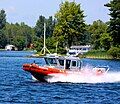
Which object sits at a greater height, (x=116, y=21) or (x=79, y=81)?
(x=116, y=21)

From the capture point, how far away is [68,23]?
166 meters

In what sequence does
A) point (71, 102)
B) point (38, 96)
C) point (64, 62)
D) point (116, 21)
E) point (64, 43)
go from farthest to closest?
point (64, 43)
point (116, 21)
point (64, 62)
point (38, 96)
point (71, 102)

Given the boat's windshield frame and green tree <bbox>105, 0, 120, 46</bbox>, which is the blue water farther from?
green tree <bbox>105, 0, 120, 46</bbox>

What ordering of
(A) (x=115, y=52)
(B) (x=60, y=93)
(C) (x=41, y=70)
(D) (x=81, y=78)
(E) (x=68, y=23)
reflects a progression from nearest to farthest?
1. (B) (x=60, y=93)
2. (C) (x=41, y=70)
3. (D) (x=81, y=78)
4. (A) (x=115, y=52)
5. (E) (x=68, y=23)

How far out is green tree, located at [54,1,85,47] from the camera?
164m

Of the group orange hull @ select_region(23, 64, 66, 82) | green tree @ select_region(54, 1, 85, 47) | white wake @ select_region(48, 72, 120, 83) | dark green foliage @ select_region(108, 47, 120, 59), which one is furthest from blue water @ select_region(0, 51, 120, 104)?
green tree @ select_region(54, 1, 85, 47)

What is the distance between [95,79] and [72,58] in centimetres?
381

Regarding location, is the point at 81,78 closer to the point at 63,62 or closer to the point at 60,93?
the point at 63,62

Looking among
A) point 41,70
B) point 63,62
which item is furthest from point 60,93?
point 63,62

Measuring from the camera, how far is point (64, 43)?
551ft

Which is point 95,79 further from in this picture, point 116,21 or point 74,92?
point 116,21

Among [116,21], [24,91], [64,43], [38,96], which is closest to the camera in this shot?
[38,96]

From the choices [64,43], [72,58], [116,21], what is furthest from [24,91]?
[64,43]

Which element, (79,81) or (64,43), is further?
(64,43)
